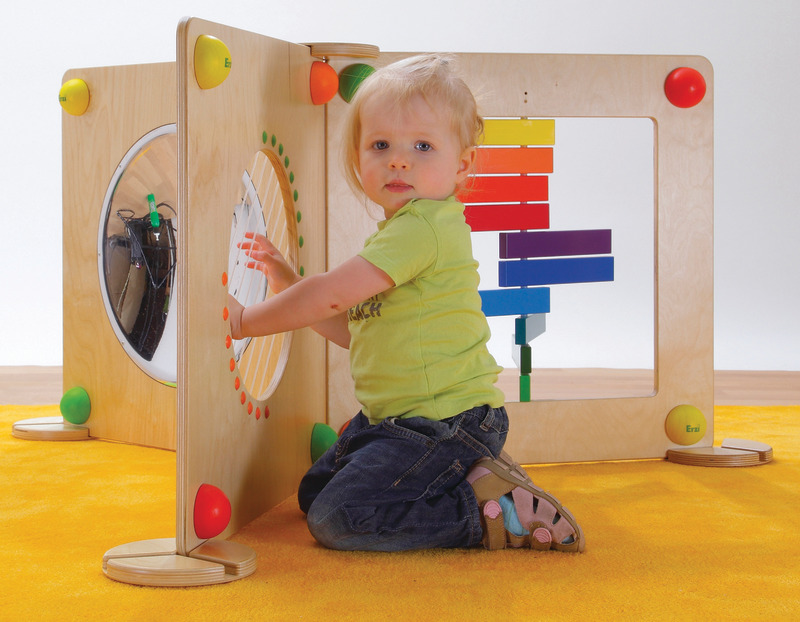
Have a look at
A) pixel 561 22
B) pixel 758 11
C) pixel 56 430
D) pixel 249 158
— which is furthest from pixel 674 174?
pixel 758 11

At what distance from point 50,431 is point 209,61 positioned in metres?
0.93

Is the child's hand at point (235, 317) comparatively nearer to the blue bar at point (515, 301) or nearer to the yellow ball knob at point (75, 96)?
the blue bar at point (515, 301)

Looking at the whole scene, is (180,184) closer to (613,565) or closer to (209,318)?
(209,318)

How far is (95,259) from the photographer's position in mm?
1659

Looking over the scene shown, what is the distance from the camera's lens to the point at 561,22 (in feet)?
8.93

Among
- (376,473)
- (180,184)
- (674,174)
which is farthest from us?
(674,174)

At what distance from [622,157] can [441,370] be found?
1746mm

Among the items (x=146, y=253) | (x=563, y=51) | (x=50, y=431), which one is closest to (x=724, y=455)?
(x=146, y=253)

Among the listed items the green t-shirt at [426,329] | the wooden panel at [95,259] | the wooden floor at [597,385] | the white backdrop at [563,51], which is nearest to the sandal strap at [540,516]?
the green t-shirt at [426,329]

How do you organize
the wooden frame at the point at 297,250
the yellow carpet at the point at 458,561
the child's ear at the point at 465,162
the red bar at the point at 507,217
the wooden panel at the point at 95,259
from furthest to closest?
1. the wooden panel at the point at 95,259
2. the red bar at the point at 507,217
3. the child's ear at the point at 465,162
4. the wooden frame at the point at 297,250
5. the yellow carpet at the point at 458,561

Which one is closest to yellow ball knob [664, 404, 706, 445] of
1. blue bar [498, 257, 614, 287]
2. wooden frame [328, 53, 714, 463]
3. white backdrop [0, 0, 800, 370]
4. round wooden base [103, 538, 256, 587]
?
wooden frame [328, 53, 714, 463]

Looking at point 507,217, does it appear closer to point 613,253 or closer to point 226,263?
point 226,263

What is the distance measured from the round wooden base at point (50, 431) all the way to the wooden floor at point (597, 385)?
38 centimetres

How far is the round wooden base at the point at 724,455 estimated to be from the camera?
1510mm
